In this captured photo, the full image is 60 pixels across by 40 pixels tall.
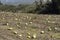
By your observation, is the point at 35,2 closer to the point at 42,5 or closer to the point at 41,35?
the point at 42,5

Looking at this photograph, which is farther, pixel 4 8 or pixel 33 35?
pixel 4 8

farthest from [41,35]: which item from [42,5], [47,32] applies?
[42,5]

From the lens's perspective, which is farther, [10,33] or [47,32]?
[47,32]

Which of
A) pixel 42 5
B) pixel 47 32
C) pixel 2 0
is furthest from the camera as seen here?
pixel 2 0

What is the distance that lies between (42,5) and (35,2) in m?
1.65

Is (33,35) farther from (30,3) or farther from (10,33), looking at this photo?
(30,3)

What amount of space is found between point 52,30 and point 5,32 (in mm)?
2081

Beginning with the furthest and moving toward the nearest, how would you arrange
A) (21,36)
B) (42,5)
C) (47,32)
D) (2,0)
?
1. (2,0)
2. (42,5)
3. (47,32)
4. (21,36)

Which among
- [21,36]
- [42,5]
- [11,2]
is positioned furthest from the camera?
[11,2]

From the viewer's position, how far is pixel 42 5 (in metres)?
29.6

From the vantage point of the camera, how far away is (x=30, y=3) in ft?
110

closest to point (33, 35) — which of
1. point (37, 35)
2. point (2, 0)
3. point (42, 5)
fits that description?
point (37, 35)

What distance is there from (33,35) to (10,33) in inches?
30.3

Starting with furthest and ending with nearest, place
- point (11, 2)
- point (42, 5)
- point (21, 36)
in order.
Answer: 1. point (11, 2)
2. point (42, 5)
3. point (21, 36)
